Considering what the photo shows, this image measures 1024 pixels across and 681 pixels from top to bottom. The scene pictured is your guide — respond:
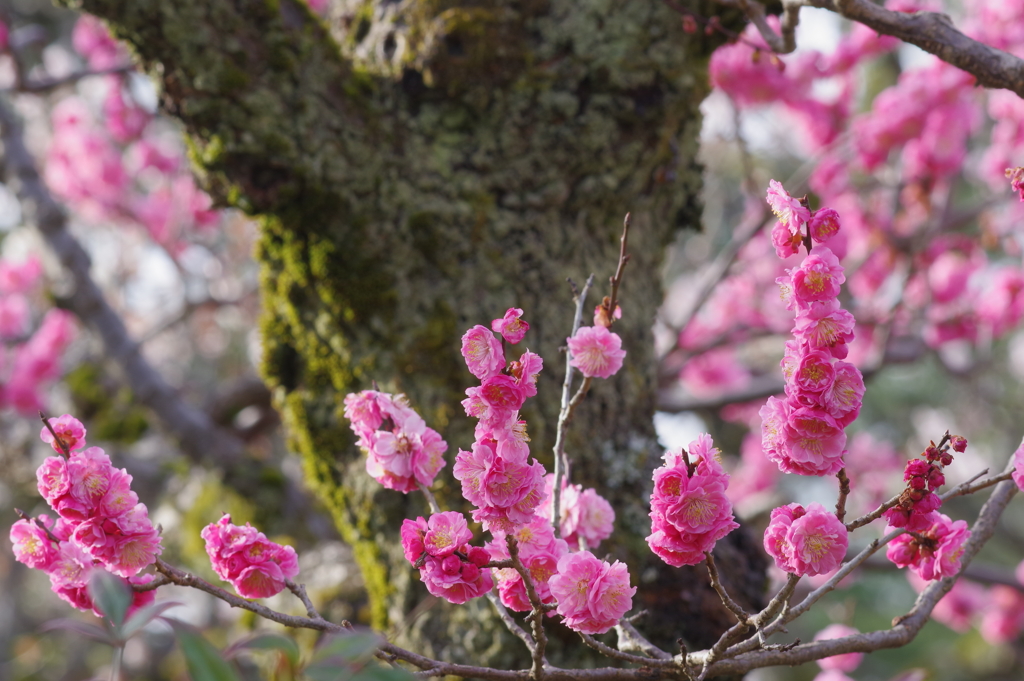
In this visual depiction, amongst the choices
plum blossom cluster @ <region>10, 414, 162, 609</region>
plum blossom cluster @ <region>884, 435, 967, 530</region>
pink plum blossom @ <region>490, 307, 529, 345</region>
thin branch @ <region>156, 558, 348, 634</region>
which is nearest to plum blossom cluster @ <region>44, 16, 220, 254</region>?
plum blossom cluster @ <region>10, 414, 162, 609</region>

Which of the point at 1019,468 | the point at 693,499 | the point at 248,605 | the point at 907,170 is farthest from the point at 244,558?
the point at 907,170

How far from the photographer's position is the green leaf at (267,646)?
0.67 meters

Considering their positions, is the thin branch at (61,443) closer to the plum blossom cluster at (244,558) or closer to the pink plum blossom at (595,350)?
the plum blossom cluster at (244,558)

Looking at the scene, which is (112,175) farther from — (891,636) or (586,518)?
(891,636)

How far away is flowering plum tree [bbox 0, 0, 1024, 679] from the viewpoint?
929 mm

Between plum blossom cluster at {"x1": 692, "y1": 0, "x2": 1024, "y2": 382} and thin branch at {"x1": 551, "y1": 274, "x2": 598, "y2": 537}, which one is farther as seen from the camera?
plum blossom cluster at {"x1": 692, "y1": 0, "x2": 1024, "y2": 382}

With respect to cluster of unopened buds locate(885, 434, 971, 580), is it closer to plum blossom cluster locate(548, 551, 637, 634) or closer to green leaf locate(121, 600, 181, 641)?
plum blossom cluster locate(548, 551, 637, 634)

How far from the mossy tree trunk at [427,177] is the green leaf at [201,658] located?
891 millimetres

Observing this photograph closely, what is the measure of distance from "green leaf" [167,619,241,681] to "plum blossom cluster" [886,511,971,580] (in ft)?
2.64

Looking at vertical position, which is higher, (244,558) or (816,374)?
(816,374)

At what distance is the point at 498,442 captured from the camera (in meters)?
0.94

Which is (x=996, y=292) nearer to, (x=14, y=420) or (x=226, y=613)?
(x=226, y=613)

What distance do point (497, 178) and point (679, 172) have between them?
51cm

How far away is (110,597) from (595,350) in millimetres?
634
